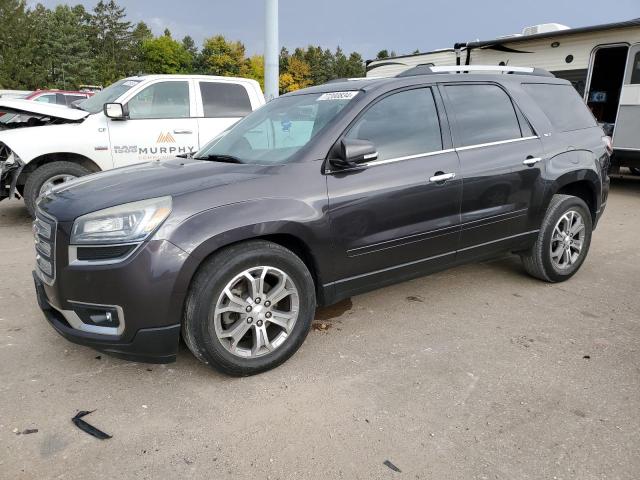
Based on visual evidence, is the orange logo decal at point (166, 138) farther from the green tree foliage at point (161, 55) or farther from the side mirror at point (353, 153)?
the green tree foliage at point (161, 55)

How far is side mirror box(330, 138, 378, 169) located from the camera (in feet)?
10.1

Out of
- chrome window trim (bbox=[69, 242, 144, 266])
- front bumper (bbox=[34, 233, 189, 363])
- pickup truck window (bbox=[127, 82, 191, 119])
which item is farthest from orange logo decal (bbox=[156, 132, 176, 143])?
chrome window trim (bbox=[69, 242, 144, 266])

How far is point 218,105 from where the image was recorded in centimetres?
742

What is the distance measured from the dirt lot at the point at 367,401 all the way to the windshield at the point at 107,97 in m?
3.64

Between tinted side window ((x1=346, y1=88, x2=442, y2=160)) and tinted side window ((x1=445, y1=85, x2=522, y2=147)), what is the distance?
22 centimetres

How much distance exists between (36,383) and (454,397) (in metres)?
2.31

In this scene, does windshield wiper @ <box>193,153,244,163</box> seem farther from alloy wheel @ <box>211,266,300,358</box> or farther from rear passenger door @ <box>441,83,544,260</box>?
rear passenger door @ <box>441,83,544,260</box>

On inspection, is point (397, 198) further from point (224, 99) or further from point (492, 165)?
point (224, 99)

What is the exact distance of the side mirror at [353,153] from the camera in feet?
10.1

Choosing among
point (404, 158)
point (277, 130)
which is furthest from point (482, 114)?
point (277, 130)

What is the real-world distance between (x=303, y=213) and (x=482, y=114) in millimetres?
1801

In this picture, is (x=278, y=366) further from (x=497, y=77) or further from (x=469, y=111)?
(x=497, y=77)

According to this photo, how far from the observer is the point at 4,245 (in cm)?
570

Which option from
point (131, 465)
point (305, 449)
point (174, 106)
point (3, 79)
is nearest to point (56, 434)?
point (131, 465)
